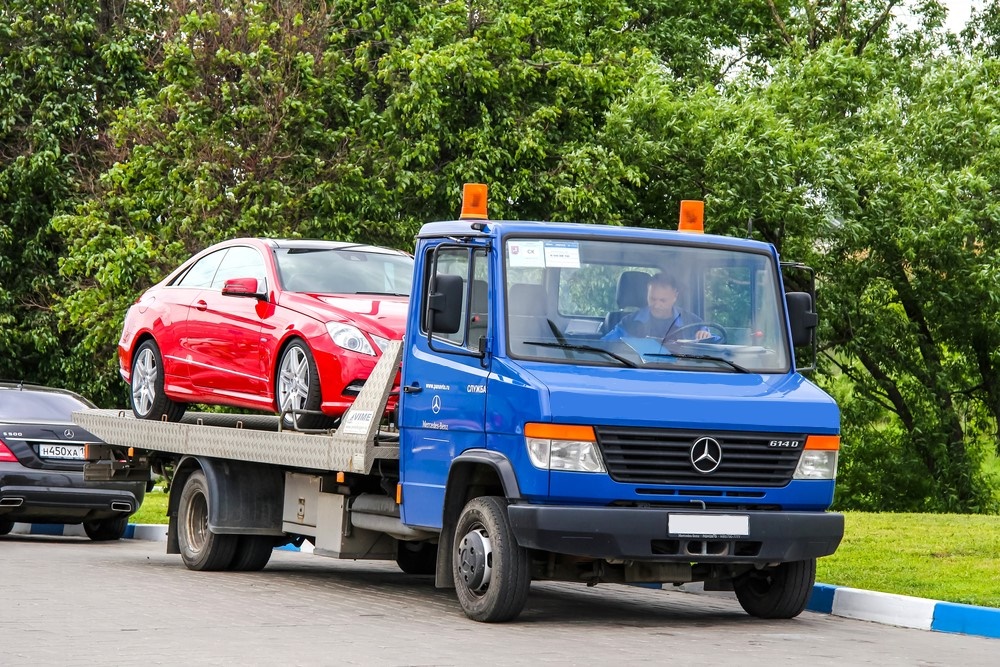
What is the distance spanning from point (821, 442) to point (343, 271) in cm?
410

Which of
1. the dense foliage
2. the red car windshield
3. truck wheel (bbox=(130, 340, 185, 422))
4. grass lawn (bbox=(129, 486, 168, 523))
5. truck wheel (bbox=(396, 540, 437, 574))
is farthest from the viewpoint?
the dense foliage

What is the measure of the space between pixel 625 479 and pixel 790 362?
5.05 feet

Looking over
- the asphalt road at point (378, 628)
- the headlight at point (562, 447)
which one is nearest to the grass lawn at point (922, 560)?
the asphalt road at point (378, 628)

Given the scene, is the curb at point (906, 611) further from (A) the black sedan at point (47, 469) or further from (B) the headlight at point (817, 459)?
(A) the black sedan at point (47, 469)

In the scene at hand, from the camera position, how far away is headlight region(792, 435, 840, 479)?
364 inches

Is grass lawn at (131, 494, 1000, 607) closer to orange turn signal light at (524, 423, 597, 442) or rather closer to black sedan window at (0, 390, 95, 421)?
orange turn signal light at (524, 423, 597, 442)

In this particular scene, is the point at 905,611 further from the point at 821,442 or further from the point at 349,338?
the point at 349,338

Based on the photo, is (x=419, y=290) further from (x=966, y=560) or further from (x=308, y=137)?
(x=308, y=137)

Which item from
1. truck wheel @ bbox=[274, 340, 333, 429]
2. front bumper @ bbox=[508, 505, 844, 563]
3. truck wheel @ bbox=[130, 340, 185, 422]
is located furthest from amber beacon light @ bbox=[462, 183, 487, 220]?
truck wheel @ bbox=[130, 340, 185, 422]

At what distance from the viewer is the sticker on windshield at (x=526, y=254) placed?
30.4 feet

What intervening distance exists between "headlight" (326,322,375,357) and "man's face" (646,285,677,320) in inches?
85.2

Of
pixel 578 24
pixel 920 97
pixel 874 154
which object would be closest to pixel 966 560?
pixel 874 154

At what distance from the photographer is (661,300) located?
944 centimetres

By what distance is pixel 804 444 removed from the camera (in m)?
9.25
